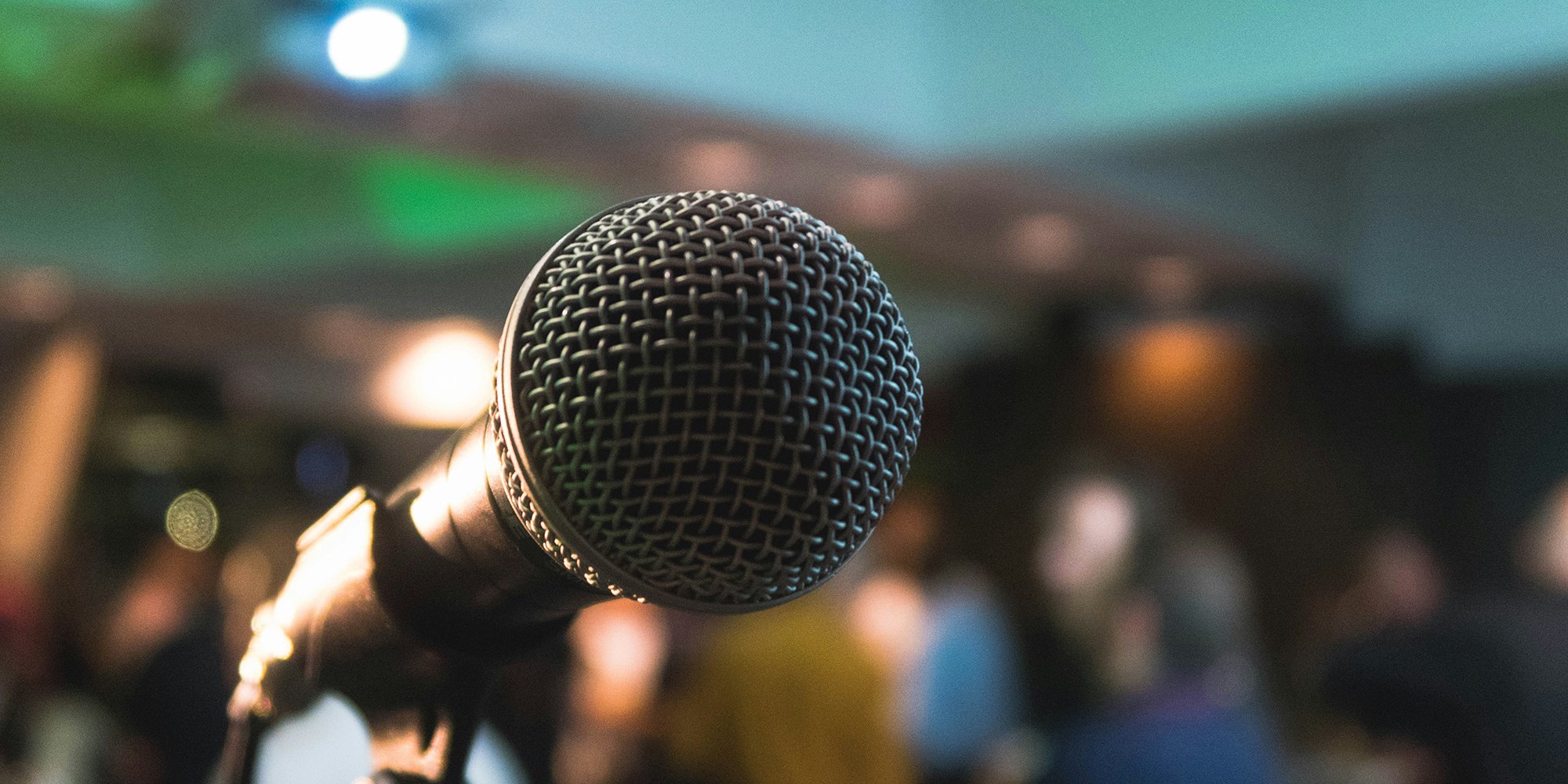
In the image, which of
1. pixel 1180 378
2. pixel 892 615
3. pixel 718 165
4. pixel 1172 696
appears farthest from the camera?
pixel 1180 378

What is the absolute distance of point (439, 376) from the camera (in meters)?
9.70

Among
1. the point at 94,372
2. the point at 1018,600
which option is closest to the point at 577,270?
the point at 1018,600

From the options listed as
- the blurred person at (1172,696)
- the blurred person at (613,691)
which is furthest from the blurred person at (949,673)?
the blurred person at (1172,696)

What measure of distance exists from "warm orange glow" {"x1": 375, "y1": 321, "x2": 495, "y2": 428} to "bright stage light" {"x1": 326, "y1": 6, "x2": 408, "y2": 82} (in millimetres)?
4811

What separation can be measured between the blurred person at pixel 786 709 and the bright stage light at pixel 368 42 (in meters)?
1.70

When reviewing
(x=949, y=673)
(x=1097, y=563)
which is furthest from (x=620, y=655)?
(x=1097, y=563)

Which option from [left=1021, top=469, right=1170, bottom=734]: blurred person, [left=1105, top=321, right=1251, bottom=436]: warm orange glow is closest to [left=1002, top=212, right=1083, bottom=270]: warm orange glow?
[left=1105, top=321, right=1251, bottom=436]: warm orange glow

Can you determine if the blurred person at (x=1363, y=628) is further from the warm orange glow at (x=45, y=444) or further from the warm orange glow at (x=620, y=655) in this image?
the warm orange glow at (x=45, y=444)

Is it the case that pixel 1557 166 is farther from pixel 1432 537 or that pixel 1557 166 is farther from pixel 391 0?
pixel 391 0

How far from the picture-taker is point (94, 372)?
8516 millimetres

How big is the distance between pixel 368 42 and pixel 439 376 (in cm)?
640

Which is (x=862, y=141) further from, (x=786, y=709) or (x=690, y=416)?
(x=690, y=416)

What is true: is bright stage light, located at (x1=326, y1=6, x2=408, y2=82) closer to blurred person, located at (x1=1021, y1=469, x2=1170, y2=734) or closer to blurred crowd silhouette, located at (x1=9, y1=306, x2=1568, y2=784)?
blurred crowd silhouette, located at (x1=9, y1=306, x2=1568, y2=784)

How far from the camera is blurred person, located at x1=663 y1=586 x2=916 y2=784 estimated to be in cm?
382
